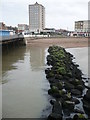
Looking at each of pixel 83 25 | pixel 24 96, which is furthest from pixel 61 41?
pixel 83 25

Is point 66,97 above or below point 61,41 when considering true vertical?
below

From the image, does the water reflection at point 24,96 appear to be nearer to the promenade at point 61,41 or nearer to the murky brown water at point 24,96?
the murky brown water at point 24,96

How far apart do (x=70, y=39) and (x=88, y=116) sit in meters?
64.1

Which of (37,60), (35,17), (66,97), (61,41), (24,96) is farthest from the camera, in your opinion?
(35,17)

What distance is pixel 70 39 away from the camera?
7531 cm

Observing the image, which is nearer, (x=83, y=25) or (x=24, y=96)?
(x=24, y=96)

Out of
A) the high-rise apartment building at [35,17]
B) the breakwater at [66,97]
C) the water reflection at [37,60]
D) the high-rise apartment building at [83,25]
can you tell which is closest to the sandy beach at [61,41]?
the water reflection at [37,60]

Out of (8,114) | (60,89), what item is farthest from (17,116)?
(60,89)

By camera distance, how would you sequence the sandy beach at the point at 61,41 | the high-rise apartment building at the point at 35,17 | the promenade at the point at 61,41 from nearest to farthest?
the promenade at the point at 61,41 → the sandy beach at the point at 61,41 → the high-rise apartment building at the point at 35,17

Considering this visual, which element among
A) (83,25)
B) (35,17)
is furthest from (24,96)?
(83,25)

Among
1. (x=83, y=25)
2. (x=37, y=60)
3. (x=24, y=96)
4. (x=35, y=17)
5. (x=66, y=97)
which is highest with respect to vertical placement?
(x=35, y=17)

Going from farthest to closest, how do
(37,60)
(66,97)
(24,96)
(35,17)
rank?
(35,17) → (37,60) → (24,96) → (66,97)

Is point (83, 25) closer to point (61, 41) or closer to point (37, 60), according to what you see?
point (61, 41)

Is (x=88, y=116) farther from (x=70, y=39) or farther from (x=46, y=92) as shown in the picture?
(x=70, y=39)
